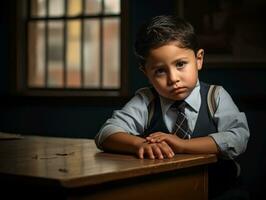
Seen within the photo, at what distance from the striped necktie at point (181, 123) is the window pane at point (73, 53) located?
241 centimetres

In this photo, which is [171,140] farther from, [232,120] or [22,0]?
[22,0]

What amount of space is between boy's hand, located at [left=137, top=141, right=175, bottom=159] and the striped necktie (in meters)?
0.29

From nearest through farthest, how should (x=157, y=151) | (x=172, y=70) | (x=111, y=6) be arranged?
(x=157, y=151)
(x=172, y=70)
(x=111, y=6)

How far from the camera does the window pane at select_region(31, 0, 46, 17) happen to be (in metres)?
4.50

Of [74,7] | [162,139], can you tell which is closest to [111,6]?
[74,7]

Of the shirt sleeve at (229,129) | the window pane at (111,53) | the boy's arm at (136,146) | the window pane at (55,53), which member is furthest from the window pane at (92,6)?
the boy's arm at (136,146)

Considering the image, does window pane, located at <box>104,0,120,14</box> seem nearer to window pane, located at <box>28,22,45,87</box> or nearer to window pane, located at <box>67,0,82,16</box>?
window pane, located at <box>67,0,82,16</box>

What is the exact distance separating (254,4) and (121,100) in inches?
43.6

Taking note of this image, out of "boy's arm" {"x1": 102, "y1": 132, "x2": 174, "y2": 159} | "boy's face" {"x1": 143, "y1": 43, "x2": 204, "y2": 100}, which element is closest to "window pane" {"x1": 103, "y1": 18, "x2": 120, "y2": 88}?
"boy's face" {"x1": 143, "y1": 43, "x2": 204, "y2": 100}

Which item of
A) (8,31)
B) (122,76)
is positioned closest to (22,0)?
(8,31)

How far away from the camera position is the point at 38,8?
4.52m

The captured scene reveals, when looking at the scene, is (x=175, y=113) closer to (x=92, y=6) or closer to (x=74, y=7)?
(x=92, y=6)

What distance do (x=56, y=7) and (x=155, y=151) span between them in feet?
9.83

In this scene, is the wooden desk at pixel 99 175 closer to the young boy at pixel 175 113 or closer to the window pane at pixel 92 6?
the young boy at pixel 175 113
